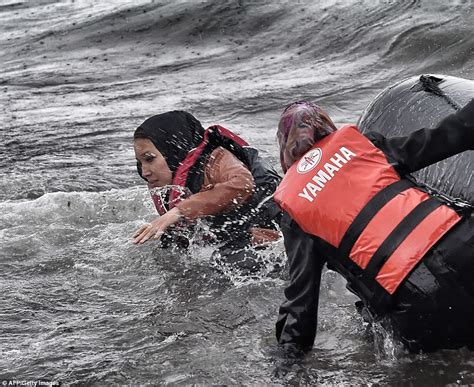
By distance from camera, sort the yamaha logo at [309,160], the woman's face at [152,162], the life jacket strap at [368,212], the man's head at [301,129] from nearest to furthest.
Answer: the life jacket strap at [368,212] < the yamaha logo at [309,160] < the man's head at [301,129] < the woman's face at [152,162]

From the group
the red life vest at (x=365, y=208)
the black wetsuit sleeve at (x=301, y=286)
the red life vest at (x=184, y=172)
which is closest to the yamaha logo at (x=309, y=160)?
the red life vest at (x=365, y=208)

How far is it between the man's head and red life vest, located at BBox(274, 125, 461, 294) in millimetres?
79

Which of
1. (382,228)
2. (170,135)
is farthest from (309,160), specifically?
(170,135)

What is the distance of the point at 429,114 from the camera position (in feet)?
14.5

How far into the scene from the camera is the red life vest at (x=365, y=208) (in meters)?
3.53

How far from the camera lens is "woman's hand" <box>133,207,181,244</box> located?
4855 mm

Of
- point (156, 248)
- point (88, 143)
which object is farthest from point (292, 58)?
point (156, 248)

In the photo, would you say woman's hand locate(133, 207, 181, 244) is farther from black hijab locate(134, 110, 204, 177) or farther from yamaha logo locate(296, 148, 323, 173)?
yamaha logo locate(296, 148, 323, 173)

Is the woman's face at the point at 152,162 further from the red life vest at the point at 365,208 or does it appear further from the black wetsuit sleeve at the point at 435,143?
the black wetsuit sleeve at the point at 435,143

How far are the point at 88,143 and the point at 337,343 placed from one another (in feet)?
18.4

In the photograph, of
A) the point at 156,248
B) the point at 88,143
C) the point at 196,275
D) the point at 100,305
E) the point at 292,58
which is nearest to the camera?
the point at 100,305

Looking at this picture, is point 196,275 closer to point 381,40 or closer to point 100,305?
point 100,305

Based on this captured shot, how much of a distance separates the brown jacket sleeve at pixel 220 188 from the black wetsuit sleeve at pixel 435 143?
1.56 m

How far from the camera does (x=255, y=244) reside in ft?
17.4
